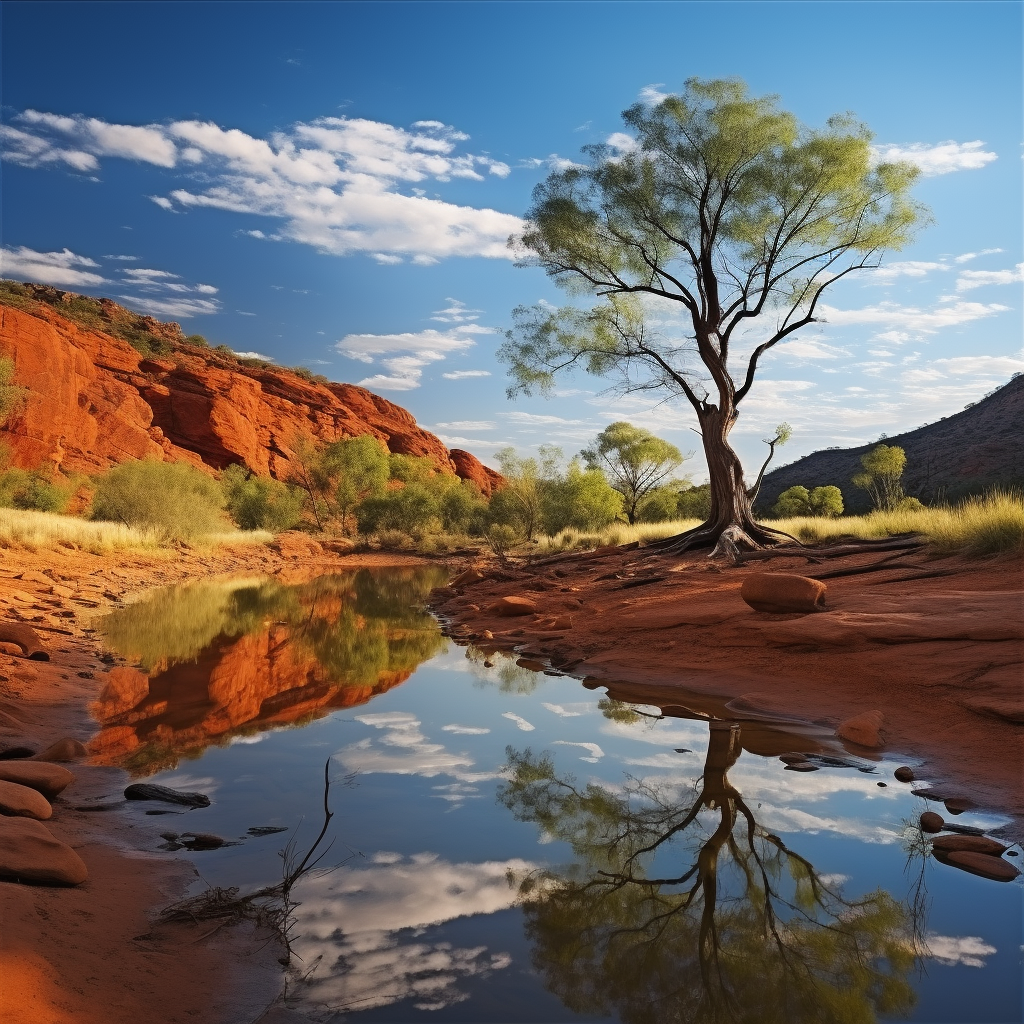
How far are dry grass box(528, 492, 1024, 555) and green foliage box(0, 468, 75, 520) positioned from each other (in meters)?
24.2

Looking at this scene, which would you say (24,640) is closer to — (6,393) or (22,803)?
(22,803)

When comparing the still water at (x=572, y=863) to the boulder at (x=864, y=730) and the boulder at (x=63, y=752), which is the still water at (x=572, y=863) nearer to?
the boulder at (x=63, y=752)

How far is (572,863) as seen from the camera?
13.1 ft

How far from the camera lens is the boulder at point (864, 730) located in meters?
5.77

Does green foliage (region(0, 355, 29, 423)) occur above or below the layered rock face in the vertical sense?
below

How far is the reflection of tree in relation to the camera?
2811 mm

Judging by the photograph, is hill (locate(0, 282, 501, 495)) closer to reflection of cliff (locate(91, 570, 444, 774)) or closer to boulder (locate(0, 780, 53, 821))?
reflection of cliff (locate(91, 570, 444, 774))

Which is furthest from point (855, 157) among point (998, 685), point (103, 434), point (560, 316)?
point (103, 434)

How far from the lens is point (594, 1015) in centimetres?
273

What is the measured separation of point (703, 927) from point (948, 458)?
64.4 metres

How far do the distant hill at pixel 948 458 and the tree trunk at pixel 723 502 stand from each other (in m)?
29.5

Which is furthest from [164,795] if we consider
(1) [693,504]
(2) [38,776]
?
(1) [693,504]

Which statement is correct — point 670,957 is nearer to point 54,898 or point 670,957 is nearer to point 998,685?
point 54,898

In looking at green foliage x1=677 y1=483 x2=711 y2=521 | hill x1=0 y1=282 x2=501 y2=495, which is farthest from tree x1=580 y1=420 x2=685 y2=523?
hill x1=0 y1=282 x2=501 y2=495
